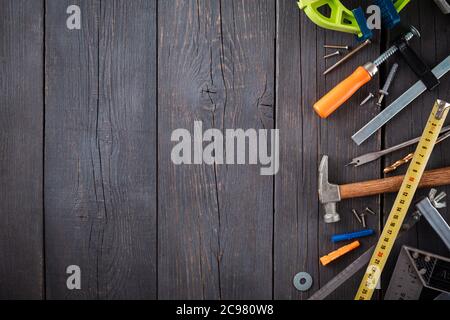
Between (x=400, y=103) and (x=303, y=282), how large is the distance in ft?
1.93

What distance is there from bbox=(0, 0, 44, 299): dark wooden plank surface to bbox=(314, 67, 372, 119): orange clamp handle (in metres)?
0.82

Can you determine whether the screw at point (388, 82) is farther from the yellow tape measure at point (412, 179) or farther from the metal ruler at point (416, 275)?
the metal ruler at point (416, 275)

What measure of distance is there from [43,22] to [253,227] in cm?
87

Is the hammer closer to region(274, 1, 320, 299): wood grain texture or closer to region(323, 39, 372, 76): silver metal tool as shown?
region(274, 1, 320, 299): wood grain texture

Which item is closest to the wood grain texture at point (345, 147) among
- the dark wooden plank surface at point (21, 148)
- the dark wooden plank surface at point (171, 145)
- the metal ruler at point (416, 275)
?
the dark wooden plank surface at point (171, 145)

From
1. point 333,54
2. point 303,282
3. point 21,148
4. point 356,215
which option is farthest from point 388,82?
point 21,148

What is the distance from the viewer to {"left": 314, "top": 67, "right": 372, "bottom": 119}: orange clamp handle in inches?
54.5

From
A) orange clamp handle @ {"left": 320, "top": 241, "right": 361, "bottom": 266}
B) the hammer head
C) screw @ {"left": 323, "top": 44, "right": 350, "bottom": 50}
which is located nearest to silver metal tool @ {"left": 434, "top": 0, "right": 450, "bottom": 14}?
screw @ {"left": 323, "top": 44, "right": 350, "bottom": 50}

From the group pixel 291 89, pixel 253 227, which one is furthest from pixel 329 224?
pixel 291 89

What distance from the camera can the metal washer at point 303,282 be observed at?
4.90ft

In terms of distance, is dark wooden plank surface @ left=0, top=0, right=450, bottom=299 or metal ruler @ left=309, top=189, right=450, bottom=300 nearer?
metal ruler @ left=309, top=189, right=450, bottom=300

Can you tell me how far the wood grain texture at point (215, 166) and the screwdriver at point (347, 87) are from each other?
167 mm

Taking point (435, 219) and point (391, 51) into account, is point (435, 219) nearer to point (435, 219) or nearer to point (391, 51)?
point (435, 219)

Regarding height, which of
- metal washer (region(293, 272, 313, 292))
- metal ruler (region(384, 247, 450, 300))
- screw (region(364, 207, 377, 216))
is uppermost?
screw (region(364, 207, 377, 216))
